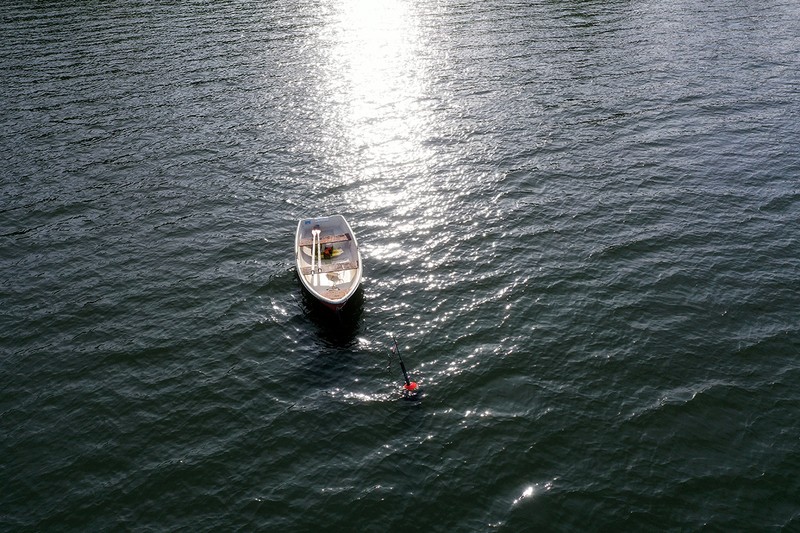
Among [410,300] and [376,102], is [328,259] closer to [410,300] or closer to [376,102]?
[410,300]

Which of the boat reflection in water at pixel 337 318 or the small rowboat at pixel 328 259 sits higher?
the small rowboat at pixel 328 259

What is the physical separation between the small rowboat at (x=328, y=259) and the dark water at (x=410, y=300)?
142 centimetres

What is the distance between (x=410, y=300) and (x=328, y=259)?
596 cm

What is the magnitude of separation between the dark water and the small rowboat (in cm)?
142

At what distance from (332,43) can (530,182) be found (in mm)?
43918

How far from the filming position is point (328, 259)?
35750mm

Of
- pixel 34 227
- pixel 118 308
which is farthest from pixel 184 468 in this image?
pixel 34 227

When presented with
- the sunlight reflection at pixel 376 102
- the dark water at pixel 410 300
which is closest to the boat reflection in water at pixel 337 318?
the dark water at pixel 410 300

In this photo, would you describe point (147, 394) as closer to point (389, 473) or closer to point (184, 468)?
point (184, 468)

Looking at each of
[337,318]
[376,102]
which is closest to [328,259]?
[337,318]

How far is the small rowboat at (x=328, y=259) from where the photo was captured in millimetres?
31703

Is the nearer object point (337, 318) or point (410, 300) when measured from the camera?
point (337, 318)

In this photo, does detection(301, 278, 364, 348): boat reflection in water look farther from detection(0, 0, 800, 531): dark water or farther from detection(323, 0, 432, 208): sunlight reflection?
detection(323, 0, 432, 208): sunlight reflection

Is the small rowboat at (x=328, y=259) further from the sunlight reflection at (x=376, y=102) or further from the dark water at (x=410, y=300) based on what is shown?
the sunlight reflection at (x=376, y=102)
